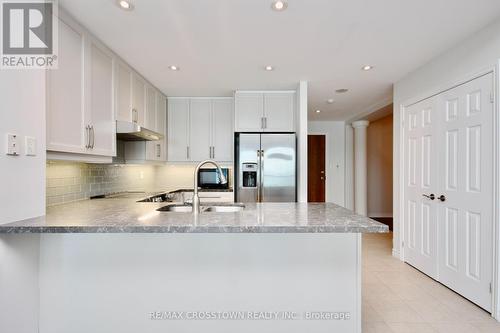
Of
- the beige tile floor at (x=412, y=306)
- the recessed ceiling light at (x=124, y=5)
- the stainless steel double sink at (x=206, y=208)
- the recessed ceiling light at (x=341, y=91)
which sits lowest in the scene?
the beige tile floor at (x=412, y=306)

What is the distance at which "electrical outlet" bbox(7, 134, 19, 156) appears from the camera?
1.36 meters

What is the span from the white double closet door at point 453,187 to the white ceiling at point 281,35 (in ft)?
1.92

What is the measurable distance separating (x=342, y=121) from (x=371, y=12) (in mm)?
4636

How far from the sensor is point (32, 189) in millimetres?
1505

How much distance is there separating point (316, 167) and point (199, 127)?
11.2 ft

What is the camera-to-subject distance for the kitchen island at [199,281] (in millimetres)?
1512

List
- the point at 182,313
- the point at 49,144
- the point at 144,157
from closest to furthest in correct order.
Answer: the point at 182,313 < the point at 49,144 < the point at 144,157

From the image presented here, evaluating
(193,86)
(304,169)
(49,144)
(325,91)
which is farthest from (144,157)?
(325,91)

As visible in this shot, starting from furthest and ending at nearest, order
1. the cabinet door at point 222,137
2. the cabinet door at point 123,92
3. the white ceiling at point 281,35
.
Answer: the cabinet door at point 222,137 < the cabinet door at point 123,92 < the white ceiling at point 281,35

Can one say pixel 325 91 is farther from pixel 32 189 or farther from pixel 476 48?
pixel 32 189

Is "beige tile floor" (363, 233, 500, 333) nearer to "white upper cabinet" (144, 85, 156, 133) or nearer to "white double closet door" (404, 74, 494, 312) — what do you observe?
"white double closet door" (404, 74, 494, 312)

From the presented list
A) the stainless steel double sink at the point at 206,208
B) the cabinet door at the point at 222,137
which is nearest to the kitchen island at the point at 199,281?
the stainless steel double sink at the point at 206,208

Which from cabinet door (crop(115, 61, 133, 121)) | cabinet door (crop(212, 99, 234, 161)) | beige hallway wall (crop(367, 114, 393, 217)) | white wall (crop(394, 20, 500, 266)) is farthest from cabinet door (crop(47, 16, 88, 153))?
beige hallway wall (crop(367, 114, 393, 217))

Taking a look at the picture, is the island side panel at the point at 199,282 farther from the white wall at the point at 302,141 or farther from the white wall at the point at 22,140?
the white wall at the point at 302,141
